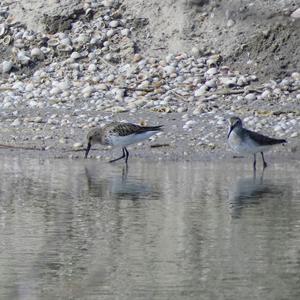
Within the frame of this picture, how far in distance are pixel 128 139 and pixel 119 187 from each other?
270 centimetres

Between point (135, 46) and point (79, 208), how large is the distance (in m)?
8.89

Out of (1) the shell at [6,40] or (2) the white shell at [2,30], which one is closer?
(1) the shell at [6,40]

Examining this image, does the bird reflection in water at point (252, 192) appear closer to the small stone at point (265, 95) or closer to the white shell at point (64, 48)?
the small stone at point (265, 95)

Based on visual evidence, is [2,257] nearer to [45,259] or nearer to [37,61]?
[45,259]

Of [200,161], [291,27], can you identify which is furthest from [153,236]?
[291,27]

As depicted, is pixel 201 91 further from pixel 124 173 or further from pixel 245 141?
pixel 124 173

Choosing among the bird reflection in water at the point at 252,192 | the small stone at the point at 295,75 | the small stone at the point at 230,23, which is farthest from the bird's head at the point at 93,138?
the small stone at the point at 230,23

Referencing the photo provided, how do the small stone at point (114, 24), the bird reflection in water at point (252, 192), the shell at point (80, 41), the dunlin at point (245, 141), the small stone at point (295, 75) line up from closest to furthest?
the bird reflection in water at point (252, 192)
the dunlin at point (245, 141)
the small stone at point (295, 75)
the shell at point (80, 41)
the small stone at point (114, 24)

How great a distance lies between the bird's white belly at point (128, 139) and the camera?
47.0 ft

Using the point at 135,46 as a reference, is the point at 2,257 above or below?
below

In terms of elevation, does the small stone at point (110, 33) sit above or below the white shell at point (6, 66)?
above

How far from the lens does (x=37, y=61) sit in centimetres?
1884

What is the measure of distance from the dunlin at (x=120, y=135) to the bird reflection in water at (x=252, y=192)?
85.9 inches

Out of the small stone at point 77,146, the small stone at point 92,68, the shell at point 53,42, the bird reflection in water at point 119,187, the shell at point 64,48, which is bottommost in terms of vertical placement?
the bird reflection in water at point 119,187
